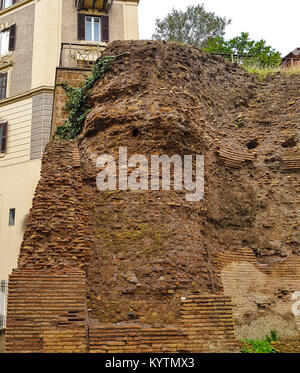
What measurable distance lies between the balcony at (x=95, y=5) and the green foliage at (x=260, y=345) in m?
16.7

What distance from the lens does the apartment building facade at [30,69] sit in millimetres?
16969

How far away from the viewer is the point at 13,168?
17641 mm

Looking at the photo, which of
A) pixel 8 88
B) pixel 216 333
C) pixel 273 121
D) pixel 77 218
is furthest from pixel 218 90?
pixel 8 88

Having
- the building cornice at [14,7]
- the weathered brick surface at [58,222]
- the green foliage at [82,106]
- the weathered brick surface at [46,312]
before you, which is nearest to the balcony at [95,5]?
the building cornice at [14,7]

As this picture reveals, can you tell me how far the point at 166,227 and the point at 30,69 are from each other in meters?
14.6

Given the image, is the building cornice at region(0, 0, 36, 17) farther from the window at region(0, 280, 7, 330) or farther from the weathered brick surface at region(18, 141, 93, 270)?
the weathered brick surface at region(18, 141, 93, 270)

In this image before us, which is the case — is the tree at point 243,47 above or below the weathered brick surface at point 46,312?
above

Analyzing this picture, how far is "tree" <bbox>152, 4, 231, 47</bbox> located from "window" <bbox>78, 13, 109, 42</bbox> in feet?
13.2

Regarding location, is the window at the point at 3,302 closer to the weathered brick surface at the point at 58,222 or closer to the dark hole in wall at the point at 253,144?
the weathered brick surface at the point at 58,222

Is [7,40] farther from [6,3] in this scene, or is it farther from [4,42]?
[6,3]

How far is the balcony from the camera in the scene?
20031 mm

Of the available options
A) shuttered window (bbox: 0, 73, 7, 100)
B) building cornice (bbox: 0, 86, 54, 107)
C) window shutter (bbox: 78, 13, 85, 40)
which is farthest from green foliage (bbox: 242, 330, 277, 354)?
shuttered window (bbox: 0, 73, 7, 100)

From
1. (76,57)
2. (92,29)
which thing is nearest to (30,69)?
(92,29)
